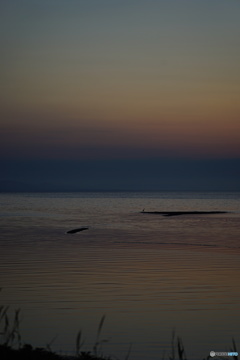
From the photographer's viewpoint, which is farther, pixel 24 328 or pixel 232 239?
pixel 232 239

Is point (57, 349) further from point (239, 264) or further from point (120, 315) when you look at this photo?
point (239, 264)

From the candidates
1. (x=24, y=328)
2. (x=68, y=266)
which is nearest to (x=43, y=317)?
(x=24, y=328)

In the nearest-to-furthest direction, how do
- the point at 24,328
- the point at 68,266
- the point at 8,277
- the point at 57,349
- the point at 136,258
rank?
the point at 57,349, the point at 24,328, the point at 8,277, the point at 68,266, the point at 136,258

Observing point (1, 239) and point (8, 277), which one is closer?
point (8, 277)

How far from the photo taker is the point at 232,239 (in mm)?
40844

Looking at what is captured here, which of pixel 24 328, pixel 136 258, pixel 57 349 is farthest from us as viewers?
pixel 136 258

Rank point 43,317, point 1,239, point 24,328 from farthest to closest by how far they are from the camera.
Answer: point 1,239, point 43,317, point 24,328

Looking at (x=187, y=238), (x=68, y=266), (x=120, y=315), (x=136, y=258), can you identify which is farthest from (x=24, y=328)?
(x=187, y=238)

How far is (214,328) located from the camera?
46.6ft

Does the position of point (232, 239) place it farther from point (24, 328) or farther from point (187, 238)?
point (24, 328)

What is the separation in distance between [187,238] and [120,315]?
1058 inches

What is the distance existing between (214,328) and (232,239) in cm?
2744

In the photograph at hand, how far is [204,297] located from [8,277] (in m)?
8.71

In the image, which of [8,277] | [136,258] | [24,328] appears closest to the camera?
[24,328]
